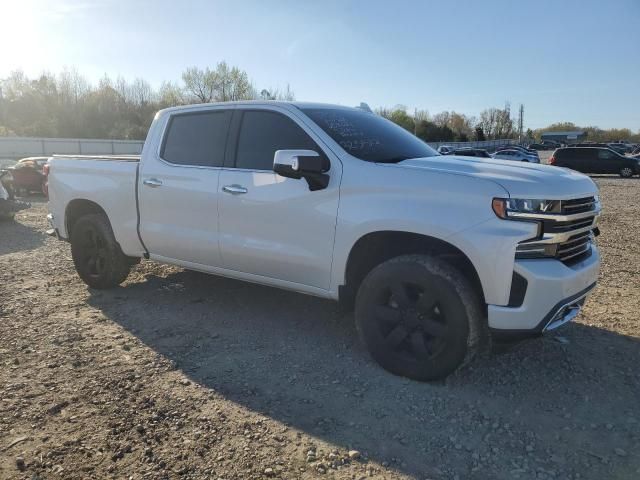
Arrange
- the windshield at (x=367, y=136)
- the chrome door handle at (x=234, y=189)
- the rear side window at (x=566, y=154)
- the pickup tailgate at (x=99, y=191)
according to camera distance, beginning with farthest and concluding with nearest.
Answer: the rear side window at (x=566, y=154) → the pickup tailgate at (x=99, y=191) → the chrome door handle at (x=234, y=189) → the windshield at (x=367, y=136)

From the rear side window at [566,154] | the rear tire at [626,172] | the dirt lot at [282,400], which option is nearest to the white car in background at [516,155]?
the rear side window at [566,154]

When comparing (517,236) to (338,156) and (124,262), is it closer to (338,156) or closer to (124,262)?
(338,156)

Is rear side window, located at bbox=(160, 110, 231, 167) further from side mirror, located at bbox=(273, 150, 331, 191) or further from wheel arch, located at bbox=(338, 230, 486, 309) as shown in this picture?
wheel arch, located at bbox=(338, 230, 486, 309)

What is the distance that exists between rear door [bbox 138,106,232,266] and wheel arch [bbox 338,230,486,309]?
Answer: 1307 mm

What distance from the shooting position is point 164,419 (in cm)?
312

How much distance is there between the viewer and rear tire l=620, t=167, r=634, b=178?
27.6 m

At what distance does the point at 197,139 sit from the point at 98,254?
1.93 m

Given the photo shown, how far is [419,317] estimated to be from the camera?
3.46 meters

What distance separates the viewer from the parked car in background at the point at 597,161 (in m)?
27.7

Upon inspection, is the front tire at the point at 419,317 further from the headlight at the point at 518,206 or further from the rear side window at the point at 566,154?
the rear side window at the point at 566,154

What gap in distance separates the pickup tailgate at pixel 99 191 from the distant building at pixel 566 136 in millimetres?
126162

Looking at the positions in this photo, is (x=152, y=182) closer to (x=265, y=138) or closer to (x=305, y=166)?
(x=265, y=138)

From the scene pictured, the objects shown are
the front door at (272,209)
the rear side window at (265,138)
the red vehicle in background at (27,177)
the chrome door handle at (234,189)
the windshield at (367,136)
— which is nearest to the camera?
the front door at (272,209)

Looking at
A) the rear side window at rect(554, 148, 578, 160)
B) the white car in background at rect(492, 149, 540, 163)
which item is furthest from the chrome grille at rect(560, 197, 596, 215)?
the white car in background at rect(492, 149, 540, 163)
